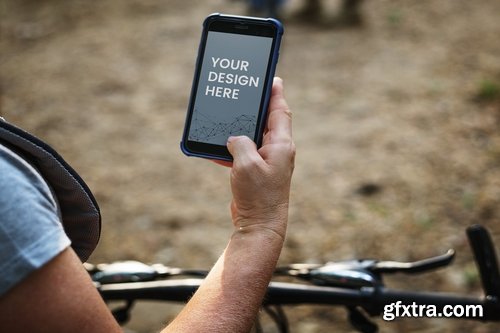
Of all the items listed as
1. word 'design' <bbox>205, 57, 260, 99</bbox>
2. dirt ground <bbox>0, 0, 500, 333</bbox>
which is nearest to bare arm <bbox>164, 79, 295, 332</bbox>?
word 'design' <bbox>205, 57, 260, 99</bbox>

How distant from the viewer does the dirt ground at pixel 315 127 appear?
3.24 m

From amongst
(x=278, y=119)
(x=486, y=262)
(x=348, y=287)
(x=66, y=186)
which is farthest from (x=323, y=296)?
(x=66, y=186)

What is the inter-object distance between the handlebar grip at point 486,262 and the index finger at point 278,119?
625mm

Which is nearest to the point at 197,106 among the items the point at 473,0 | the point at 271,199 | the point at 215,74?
the point at 215,74

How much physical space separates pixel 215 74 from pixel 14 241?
2.37 ft

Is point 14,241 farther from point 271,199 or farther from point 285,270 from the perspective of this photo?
point 285,270

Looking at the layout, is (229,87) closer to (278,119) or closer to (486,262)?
(278,119)

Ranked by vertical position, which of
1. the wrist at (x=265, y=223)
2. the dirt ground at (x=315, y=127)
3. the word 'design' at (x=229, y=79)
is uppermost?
the word 'design' at (x=229, y=79)

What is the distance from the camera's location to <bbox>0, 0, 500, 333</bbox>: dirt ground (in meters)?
3.24

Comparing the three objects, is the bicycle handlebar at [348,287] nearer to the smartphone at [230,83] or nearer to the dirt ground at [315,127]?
the smartphone at [230,83]

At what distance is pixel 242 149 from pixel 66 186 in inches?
15.3

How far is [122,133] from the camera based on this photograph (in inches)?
172

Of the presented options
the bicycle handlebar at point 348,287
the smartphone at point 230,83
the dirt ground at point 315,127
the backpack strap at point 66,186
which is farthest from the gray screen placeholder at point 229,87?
the dirt ground at point 315,127

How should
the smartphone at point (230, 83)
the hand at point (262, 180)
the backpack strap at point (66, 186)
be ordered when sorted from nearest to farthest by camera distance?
the backpack strap at point (66, 186), the hand at point (262, 180), the smartphone at point (230, 83)
